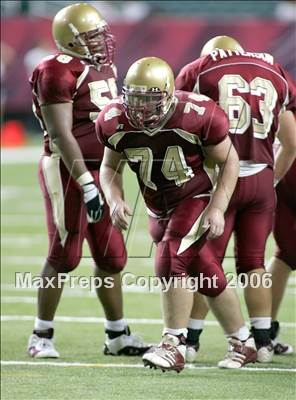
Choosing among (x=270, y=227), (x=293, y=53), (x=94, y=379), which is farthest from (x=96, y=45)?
(x=293, y=53)

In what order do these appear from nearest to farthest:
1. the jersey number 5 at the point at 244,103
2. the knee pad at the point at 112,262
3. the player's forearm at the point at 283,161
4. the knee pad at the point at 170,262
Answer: the knee pad at the point at 170,262 → the jersey number 5 at the point at 244,103 → the player's forearm at the point at 283,161 → the knee pad at the point at 112,262

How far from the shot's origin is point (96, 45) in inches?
206

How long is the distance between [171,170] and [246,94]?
665 millimetres

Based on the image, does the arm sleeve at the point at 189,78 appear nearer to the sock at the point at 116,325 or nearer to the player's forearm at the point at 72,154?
the player's forearm at the point at 72,154

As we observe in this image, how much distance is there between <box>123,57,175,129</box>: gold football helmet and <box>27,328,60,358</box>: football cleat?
1393mm

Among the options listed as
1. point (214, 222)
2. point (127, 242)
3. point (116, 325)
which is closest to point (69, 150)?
point (116, 325)

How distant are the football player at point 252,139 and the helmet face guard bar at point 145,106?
718 mm

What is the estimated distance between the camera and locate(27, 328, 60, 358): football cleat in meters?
5.10

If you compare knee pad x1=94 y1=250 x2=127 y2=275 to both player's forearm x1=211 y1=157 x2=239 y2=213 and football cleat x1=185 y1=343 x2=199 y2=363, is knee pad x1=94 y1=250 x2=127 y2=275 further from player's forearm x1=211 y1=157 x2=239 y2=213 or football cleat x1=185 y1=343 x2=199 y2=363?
player's forearm x1=211 y1=157 x2=239 y2=213

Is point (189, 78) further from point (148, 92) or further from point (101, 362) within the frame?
point (101, 362)

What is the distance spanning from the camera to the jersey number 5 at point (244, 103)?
482 centimetres

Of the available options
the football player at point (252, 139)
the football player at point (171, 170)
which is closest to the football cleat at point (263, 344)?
the football player at point (252, 139)

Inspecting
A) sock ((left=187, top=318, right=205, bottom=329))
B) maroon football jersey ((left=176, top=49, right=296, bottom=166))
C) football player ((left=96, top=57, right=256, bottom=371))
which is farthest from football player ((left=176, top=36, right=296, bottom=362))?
football player ((left=96, top=57, right=256, bottom=371))

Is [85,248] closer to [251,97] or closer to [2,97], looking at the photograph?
[251,97]
